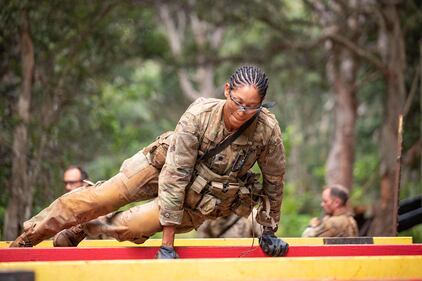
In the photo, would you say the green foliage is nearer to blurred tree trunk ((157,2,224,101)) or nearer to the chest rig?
blurred tree trunk ((157,2,224,101))

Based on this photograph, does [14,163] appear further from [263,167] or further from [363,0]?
[363,0]

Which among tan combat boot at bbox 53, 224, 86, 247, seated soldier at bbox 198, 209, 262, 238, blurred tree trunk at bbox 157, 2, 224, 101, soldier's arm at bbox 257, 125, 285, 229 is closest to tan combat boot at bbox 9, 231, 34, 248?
tan combat boot at bbox 53, 224, 86, 247

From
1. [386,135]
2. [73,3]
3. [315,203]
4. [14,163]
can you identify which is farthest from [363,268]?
[315,203]

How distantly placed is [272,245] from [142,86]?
1170 cm

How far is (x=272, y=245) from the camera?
4.84 metres

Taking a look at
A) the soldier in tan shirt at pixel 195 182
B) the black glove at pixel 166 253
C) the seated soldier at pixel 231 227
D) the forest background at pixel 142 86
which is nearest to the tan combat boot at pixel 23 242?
the soldier in tan shirt at pixel 195 182

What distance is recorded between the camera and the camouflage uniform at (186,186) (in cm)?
454

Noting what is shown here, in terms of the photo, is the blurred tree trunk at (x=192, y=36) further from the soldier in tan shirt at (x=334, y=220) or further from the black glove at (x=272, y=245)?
the black glove at (x=272, y=245)

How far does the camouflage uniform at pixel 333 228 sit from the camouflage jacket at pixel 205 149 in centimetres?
228

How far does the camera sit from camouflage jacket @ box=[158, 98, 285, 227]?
452cm

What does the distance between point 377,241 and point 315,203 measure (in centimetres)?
1230

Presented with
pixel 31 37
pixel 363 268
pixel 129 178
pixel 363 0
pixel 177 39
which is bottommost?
pixel 363 268

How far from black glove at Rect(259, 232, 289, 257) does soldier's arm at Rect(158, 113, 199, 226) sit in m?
0.75

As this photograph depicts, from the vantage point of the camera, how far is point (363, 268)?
389 cm
